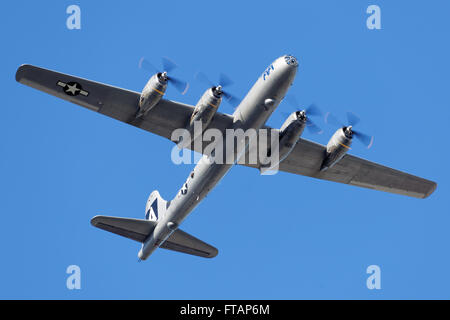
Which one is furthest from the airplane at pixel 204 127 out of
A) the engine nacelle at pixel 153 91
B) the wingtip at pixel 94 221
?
the wingtip at pixel 94 221

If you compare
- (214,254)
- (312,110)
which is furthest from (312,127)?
(214,254)

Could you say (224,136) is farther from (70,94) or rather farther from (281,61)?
(70,94)

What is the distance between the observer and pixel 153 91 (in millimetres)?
28438

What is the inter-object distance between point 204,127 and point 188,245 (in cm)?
888

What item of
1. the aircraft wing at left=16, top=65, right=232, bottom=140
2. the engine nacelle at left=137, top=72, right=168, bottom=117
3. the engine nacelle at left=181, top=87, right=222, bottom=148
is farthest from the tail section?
the engine nacelle at left=137, top=72, right=168, bottom=117

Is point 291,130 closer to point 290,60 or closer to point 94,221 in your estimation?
point 290,60

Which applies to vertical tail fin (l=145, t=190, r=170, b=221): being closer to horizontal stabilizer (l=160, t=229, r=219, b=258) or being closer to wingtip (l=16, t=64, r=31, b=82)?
horizontal stabilizer (l=160, t=229, r=219, b=258)

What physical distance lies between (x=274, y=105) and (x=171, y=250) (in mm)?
11569

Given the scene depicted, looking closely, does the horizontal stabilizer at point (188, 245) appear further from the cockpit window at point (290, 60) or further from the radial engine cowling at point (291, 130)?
the cockpit window at point (290, 60)

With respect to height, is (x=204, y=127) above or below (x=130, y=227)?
above

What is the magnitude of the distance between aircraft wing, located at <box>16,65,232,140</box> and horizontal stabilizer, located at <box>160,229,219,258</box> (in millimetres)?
7147

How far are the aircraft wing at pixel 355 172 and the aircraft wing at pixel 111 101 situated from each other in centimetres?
627

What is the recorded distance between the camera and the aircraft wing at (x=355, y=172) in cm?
3397

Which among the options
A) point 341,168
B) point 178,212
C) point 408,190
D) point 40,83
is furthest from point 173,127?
point 408,190
